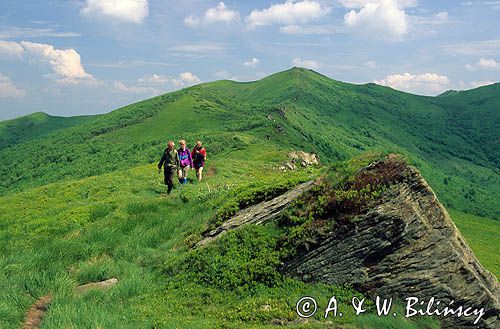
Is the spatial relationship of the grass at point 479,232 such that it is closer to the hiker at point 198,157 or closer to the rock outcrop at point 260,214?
the hiker at point 198,157

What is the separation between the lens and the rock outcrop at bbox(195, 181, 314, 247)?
1234cm

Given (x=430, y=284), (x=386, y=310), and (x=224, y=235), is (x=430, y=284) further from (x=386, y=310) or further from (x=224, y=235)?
(x=224, y=235)

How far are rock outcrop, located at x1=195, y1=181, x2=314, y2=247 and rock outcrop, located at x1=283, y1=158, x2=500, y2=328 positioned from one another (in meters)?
2.15

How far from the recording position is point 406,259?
32.0 ft

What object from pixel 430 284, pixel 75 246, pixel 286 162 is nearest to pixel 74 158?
pixel 286 162

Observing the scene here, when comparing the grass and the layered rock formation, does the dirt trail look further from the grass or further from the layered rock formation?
the grass

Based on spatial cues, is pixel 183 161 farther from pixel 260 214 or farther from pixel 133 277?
pixel 133 277

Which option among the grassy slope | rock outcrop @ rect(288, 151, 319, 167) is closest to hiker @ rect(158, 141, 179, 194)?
the grassy slope

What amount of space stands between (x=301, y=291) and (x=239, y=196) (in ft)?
19.4

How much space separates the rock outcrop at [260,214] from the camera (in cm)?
1234

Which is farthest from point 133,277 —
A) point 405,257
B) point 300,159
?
point 300,159

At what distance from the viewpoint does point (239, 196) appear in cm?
1507

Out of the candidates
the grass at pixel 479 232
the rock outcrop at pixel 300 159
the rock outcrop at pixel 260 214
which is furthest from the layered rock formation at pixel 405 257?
the grass at pixel 479 232

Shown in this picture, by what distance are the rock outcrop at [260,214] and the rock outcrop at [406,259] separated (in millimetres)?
2151
